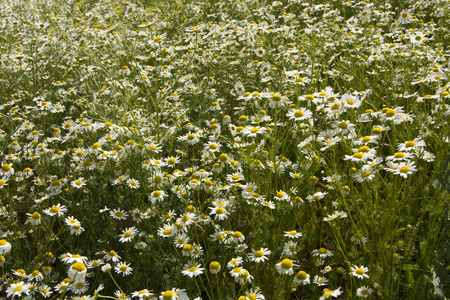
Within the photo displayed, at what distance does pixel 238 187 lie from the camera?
2.65m

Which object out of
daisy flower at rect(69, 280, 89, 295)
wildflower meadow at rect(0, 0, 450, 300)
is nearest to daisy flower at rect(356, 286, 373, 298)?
wildflower meadow at rect(0, 0, 450, 300)

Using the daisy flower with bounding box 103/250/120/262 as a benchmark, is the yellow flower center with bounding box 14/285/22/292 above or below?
above

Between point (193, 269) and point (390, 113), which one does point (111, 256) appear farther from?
point (390, 113)

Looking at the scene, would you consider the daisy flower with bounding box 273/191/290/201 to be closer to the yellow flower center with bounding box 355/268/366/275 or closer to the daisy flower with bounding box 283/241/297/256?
the daisy flower with bounding box 283/241/297/256

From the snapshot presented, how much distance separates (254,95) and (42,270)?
1.82 m

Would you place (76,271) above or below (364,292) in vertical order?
above

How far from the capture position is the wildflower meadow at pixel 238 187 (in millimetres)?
2061

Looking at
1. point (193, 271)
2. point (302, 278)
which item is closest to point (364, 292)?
point (302, 278)

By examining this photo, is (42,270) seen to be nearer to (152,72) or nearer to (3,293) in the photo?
(3,293)

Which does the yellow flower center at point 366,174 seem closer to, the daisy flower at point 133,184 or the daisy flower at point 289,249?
the daisy flower at point 289,249

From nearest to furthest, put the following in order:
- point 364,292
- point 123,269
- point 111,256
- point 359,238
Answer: point 364,292 < point 359,238 < point 123,269 < point 111,256

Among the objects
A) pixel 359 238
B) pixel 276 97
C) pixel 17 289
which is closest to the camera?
pixel 17 289

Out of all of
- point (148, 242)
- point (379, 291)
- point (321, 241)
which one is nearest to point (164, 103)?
point (148, 242)

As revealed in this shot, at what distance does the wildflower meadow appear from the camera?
6.76 feet
